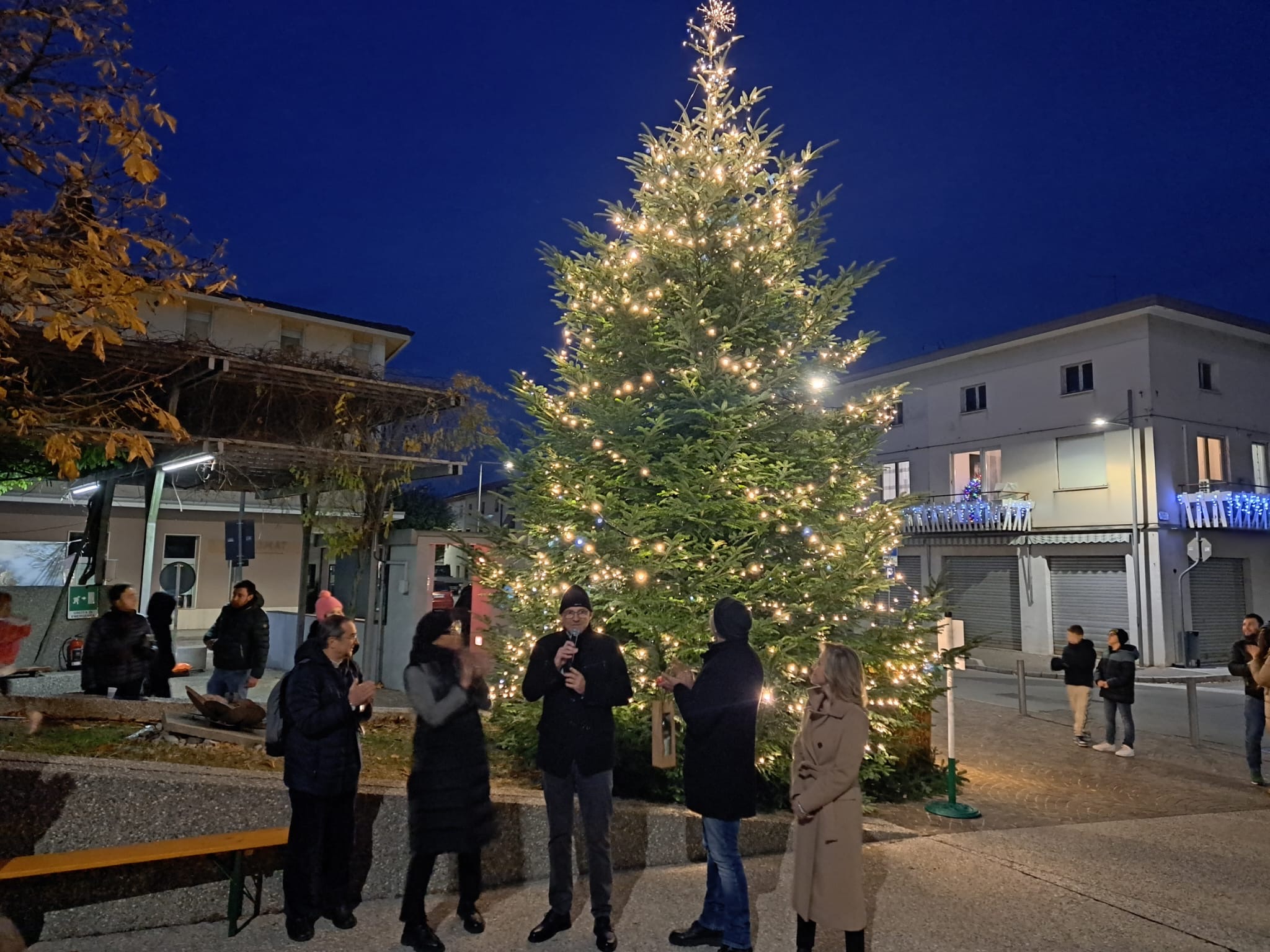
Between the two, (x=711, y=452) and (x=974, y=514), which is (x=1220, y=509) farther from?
(x=711, y=452)

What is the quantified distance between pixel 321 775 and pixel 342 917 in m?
0.91

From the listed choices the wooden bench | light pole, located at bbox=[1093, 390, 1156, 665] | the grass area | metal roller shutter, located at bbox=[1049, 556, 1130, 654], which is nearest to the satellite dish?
the grass area

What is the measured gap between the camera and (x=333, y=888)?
4980 mm

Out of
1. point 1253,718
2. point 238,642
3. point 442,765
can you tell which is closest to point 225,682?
point 238,642

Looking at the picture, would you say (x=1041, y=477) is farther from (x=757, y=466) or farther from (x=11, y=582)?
(x=11, y=582)

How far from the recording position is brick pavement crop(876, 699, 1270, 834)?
26.6ft

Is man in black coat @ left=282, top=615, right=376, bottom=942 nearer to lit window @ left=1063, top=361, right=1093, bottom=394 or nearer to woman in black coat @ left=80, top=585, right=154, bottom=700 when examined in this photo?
woman in black coat @ left=80, top=585, right=154, bottom=700

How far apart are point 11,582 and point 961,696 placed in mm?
20456

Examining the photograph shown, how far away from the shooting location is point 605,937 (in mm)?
4719

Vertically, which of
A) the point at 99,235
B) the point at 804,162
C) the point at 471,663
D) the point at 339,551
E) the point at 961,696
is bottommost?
the point at 961,696

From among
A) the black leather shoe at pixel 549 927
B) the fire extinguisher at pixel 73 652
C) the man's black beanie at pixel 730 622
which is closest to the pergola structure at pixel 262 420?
the fire extinguisher at pixel 73 652

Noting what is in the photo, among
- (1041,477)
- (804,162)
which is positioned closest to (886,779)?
(804,162)

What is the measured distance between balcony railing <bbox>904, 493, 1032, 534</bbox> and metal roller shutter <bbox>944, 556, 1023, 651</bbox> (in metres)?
1.18

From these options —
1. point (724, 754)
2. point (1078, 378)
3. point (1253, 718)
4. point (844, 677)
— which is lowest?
point (1253, 718)
